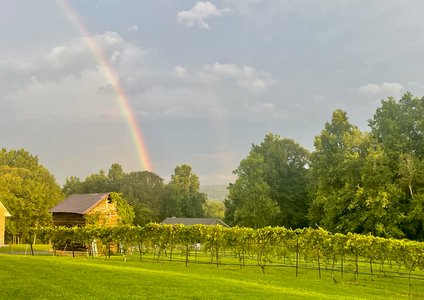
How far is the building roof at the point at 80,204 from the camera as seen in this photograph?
152 ft

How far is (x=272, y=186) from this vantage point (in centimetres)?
7294

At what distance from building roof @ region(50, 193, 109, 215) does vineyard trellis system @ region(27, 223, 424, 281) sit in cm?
633

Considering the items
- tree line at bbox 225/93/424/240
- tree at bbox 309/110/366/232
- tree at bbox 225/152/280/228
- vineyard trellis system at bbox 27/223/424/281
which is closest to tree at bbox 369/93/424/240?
tree line at bbox 225/93/424/240

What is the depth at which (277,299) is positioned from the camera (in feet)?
47.2

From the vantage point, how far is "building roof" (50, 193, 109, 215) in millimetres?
46375

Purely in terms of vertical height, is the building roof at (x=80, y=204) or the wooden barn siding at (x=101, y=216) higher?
the building roof at (x=80, y=204)

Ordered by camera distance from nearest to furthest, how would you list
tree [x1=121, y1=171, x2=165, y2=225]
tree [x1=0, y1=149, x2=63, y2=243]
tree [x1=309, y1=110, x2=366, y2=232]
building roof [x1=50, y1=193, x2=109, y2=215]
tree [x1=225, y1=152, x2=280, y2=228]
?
1. building roof [x1=50, y1=193, x2=109, y2=215]
2. tree [x1=309, y1=110, x2=366, y2=232]
3. tree [x1=225, y1=152, x2=280, y2=228]
4. tree [x1=0, y1=149, x2=63, y2=243]
5. tree [x1=121, y1=171, x2=165, y2=225]

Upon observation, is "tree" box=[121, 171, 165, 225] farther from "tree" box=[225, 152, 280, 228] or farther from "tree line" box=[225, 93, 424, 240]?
"tree line" box=[225, 93, 424, 240]

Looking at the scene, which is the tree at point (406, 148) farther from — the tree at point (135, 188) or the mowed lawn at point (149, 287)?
the tree at point (135, 188)

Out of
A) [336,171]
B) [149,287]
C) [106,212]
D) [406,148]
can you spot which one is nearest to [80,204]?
[106,212]

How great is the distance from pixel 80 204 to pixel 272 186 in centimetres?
3615

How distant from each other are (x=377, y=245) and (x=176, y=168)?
100 metres

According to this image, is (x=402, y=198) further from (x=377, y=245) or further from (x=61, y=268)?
(x=61, y=268)

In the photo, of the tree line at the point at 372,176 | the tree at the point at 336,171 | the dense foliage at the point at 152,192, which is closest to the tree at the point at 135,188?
the dense foliage at the point at 152,192
